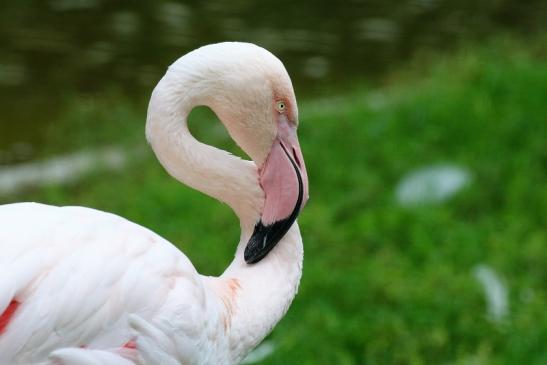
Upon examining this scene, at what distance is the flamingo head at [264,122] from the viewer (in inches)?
120

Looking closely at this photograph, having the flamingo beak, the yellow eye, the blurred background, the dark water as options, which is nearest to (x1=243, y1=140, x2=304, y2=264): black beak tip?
the flamingo beak

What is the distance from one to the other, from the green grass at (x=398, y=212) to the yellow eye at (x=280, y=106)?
1.56m

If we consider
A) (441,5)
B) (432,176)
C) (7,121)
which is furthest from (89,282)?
(441,5)

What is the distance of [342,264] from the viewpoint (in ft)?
17.2

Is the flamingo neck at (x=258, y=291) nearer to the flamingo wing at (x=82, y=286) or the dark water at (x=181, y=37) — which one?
the flamingo wing at (x=82, y=286)

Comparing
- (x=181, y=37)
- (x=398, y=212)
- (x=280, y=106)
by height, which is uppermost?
(x=280, y=106)

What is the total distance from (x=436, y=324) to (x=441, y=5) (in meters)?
5.72

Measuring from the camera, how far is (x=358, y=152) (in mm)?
6316

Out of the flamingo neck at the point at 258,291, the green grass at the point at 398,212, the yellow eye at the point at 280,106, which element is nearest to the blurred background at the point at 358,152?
the green grass at the point at 398,212

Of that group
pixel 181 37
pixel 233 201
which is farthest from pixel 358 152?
pixel 233 201

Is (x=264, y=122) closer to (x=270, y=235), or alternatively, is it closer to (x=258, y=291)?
(x=270, y=235)

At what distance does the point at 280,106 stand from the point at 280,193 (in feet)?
0.76

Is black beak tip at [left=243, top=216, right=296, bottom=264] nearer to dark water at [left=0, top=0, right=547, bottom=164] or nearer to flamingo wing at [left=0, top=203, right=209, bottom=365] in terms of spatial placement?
flamingo wing at [left=0, top=203, right=209, bottom=365]

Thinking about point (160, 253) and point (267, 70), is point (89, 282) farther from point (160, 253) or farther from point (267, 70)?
point (267, 70)
